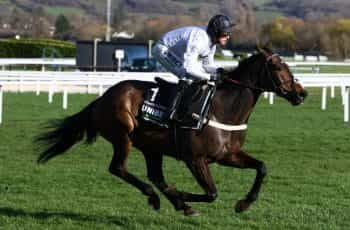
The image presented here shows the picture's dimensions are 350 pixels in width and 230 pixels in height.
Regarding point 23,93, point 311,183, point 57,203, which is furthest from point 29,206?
point 23,93

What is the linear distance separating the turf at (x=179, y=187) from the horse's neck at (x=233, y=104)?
931mm

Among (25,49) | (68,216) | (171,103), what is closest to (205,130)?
(171,103)

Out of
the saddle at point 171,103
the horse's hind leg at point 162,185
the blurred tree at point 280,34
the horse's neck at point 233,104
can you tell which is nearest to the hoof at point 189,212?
the horse's hind leg at point 162,185

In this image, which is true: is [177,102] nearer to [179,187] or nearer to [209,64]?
[209,64]

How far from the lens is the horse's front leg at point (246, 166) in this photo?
8.23 meters

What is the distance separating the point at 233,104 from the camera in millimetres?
8266

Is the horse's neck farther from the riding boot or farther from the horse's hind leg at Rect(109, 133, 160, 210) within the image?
the horse's hind leg at Rect(109, 133, 160, 210)

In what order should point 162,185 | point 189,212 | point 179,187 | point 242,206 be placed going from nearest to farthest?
point 242,206, point 189,212, point 162,185, point 179,187

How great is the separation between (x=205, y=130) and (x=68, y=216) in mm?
1530

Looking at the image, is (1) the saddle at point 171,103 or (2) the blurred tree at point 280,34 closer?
(1) the saddle at point 171,103

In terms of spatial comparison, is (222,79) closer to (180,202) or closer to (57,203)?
(180,202)

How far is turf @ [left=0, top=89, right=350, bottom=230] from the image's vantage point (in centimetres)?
822

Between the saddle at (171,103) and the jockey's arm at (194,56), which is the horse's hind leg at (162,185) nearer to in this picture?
the saddle at (171,103)

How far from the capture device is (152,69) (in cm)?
3478
